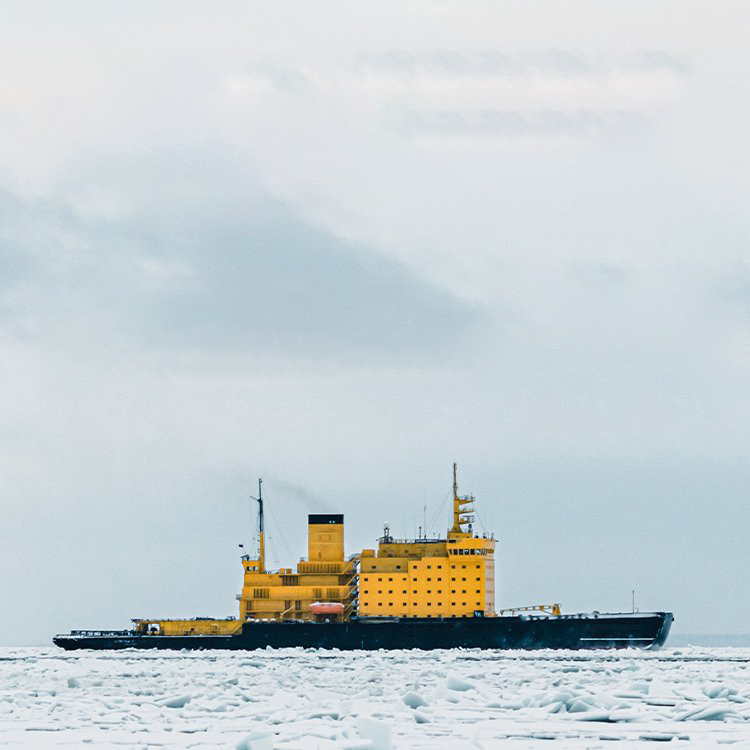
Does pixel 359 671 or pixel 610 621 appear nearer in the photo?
pixel 359 671

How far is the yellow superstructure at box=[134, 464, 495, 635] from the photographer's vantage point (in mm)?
57062

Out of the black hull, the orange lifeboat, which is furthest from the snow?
the orange lifeboat

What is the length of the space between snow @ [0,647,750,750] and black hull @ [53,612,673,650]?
18620mm

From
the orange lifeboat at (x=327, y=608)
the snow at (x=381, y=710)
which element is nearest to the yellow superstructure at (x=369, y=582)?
the orange lifeboat at (x=327, y=608)

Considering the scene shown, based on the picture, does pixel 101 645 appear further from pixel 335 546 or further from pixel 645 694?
pixel 645 694

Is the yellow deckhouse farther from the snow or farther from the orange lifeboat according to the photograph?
the snow

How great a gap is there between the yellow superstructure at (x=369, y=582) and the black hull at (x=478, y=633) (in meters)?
1.16

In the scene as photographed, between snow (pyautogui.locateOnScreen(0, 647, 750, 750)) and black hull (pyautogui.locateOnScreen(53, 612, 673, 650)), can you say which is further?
black hull (pyautogui.locateOnScreen(53, 612, 673, 650))

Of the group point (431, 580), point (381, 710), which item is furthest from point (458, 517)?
point (381, 710)

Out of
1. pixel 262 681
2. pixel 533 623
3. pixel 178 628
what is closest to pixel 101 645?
pixel 178 628

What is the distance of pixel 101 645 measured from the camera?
6259cm

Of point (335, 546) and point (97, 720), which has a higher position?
point (335, 546)

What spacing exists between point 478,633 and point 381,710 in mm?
34179

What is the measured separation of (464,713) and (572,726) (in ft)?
9.39
